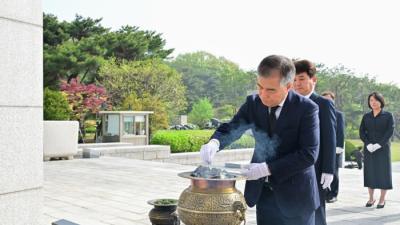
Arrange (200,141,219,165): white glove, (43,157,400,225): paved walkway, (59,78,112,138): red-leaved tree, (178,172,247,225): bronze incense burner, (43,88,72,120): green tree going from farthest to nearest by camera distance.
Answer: (59,78,112,138): red-leaved tree < (43,88,72,120): green tree < (43,157,400,225): paved walkway < (200,141,219,165): white glove < (178,172,247,225): bronze incense burner

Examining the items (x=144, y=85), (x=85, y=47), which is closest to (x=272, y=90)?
(x=144, y=85)

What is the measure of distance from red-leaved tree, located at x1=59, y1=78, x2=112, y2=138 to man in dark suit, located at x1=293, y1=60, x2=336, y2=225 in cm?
2227

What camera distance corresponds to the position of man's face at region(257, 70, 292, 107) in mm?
2350

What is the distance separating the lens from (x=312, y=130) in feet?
8.02

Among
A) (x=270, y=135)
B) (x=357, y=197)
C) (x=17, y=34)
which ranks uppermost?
(x=17, y=34)

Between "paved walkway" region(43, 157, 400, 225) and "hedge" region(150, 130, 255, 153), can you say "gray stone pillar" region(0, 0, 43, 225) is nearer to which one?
"paved walkway" region(43, 157, 400, 225)

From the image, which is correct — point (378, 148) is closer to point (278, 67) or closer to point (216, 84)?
point (278, 67)

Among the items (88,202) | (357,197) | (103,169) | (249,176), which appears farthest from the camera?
(103,169)

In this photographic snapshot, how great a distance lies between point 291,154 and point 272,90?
395 millimetres

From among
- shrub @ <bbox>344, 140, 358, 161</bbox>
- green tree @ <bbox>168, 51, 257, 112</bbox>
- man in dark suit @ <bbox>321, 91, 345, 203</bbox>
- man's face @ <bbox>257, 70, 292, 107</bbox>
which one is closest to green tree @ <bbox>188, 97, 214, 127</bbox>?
green tree @ <bbox>168, 51, 257, 112</bbox>

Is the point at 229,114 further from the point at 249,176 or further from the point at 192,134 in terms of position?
the point at 249,176

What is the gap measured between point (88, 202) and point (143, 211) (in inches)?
44.5

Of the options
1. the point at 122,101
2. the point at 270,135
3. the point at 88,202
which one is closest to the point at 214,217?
the point at 270,135

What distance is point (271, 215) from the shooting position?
2607mm
